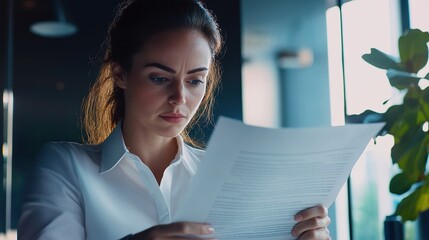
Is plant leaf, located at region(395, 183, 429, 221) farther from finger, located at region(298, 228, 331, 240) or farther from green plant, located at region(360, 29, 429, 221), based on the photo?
finger, located at region(298, 228, 331, 240)

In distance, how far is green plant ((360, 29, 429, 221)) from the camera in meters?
0.98

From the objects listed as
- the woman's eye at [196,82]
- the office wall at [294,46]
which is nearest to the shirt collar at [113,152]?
the woman's eye at [196,82]

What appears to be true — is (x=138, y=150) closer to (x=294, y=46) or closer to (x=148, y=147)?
(x=148, y=147)

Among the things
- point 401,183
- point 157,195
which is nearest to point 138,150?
point 157,195

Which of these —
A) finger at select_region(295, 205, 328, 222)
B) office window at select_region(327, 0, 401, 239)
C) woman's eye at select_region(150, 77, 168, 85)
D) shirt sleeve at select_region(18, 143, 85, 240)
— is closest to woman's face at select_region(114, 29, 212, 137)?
woman's eye at select_region(150, 77, 168, 85)

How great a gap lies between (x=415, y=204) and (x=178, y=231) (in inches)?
15.9

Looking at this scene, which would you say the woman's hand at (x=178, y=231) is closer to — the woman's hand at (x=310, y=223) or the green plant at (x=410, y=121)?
the woman's hand at (x=310, y=223)

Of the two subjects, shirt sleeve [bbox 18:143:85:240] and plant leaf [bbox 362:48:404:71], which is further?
shirt sleeve [bbox 18:143:85:240]

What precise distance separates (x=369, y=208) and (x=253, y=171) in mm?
2207

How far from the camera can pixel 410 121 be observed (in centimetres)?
98

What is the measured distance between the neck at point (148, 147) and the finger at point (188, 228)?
53cm

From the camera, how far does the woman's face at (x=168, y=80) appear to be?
1.38 metres

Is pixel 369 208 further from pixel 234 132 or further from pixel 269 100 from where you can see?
pixel 234 132

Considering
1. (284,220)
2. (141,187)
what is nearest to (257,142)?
(284,220)
